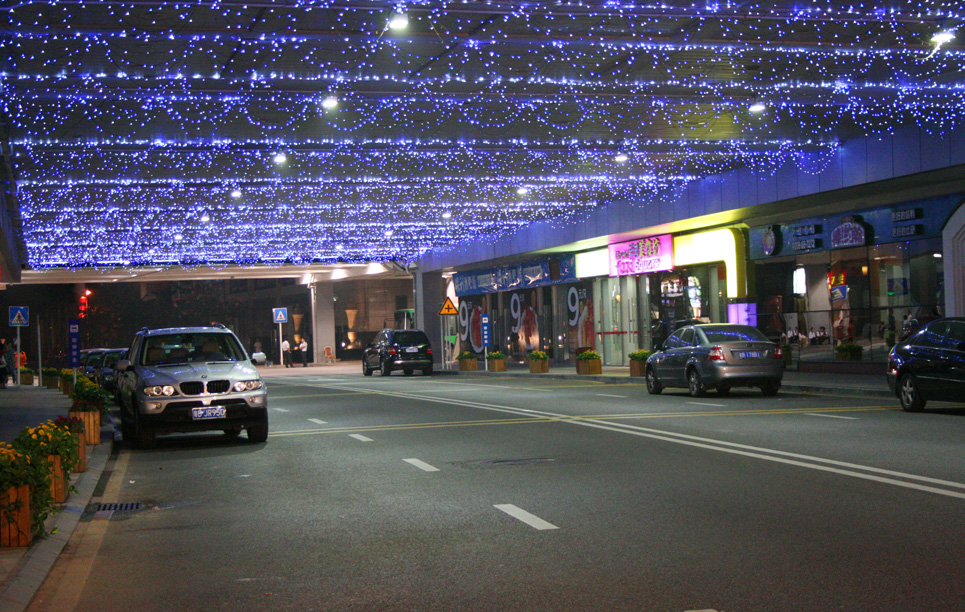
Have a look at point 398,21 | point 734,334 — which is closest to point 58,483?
point 398,21

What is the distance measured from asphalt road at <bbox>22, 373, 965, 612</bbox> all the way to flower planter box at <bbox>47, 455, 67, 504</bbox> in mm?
556

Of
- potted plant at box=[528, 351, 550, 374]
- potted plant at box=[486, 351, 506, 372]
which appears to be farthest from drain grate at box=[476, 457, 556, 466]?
potted plant at box=[486, 351, 506, 372]

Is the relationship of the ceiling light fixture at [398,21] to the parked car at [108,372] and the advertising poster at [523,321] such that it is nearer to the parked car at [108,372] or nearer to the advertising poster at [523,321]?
the parked car at [108,372]

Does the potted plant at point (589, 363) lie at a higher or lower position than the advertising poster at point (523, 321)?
lower

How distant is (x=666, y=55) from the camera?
1457 centimetres

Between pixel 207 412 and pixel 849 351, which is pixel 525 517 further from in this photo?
pixel 849 351

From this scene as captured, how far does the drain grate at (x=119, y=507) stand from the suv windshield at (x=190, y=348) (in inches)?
227

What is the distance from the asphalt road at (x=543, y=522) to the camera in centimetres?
604

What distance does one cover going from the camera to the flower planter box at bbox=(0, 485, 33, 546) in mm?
7516

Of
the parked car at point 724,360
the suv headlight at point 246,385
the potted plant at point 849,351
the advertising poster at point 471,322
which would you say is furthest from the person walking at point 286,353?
the suv headlight at point 246,385

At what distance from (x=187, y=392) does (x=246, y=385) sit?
0.81 meters

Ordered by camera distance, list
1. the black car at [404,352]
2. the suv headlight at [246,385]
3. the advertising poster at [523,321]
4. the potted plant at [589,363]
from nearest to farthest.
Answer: the suv headlight at [246,385]
the potted plant at [589,363]
the black car at [404,352]
the advertising poster at [523,321]

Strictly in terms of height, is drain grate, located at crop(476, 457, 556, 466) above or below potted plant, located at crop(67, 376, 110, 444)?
below

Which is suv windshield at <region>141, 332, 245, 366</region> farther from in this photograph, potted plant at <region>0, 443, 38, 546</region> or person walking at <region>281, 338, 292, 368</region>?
person walking at <region>281, 338, 292, 368</region>
